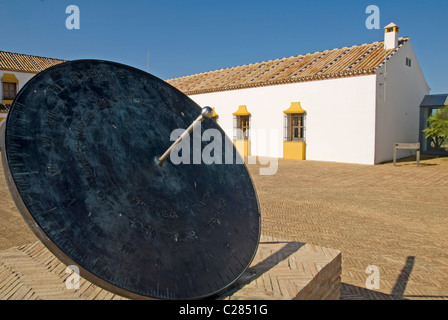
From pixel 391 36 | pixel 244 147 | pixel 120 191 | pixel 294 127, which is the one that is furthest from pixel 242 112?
pixel 120 191

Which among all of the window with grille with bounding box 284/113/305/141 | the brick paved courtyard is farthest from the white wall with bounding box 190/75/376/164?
the brick paved courtyard

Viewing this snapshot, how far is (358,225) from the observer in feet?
17.4

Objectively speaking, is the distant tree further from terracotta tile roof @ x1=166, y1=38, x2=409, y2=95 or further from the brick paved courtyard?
the brick paved courtyard

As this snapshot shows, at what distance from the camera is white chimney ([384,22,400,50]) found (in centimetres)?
1471

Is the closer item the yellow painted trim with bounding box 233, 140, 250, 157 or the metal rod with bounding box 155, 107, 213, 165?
the metal rod with bounding box 155, 107, 213, 165

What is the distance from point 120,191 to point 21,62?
27.4 m

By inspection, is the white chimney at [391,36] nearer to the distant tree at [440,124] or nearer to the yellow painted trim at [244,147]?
the distant tree at [440,124]

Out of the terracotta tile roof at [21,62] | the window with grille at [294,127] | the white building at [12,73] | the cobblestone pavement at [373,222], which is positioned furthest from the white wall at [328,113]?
the white building at [12,73]

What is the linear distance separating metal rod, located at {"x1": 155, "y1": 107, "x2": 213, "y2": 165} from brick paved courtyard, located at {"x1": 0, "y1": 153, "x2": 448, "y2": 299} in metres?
2.18

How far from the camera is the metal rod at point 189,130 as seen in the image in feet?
7.17

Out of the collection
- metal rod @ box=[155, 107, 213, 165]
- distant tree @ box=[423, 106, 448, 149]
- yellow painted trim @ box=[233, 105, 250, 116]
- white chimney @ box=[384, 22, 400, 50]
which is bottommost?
metal rod @ box=[155, 107, 213, 165]

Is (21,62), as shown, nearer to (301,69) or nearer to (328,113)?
(301,69)

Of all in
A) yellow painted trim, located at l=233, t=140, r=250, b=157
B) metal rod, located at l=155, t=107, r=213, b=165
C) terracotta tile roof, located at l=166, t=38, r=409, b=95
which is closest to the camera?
metal rod, located at l=155, t=107, r=213, b=165

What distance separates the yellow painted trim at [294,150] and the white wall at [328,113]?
0.79ft
